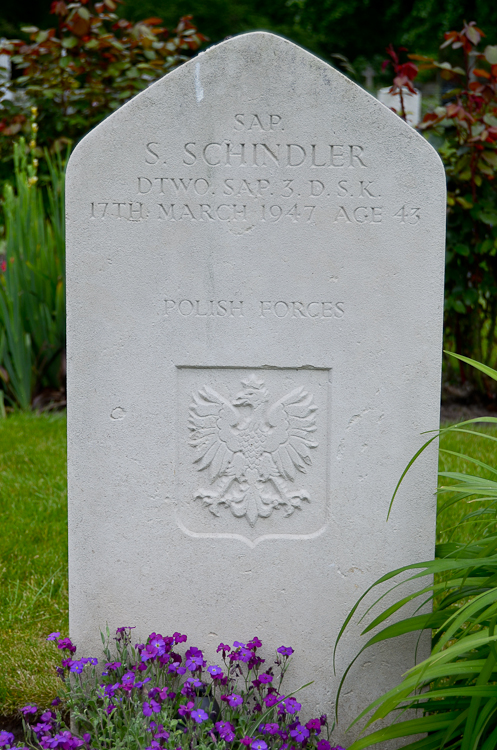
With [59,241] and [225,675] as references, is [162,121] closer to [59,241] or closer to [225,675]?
[225,675]

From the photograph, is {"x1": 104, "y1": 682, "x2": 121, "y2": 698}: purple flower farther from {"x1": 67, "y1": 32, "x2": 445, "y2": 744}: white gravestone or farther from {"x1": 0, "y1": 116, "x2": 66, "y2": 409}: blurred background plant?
{"x1": 0, "y1": 116, "x2": 66, "y2": 409}: blurred background plant

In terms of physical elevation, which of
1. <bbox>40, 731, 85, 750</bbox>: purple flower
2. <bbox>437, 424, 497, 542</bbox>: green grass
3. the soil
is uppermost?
the soil

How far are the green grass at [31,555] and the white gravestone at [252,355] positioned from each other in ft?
1.30

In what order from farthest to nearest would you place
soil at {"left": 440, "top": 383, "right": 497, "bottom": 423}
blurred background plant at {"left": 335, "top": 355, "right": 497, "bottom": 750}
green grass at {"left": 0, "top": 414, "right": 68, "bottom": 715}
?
1. soil at {"left": 440, "top": 383, "right": 497, "bottom": 423}
2. green grass at {"left": 0, "top": 414, "right": 68, "bottom": 715}
3. blurred background plant at {"left": 335, "top": 355, "right": 497, "bottom": 750}

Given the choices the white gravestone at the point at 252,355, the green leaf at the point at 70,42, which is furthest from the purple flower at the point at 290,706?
the green leaf at the point at 70,42

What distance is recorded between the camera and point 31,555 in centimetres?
305

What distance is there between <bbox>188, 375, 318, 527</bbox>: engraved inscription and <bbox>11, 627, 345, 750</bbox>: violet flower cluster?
0.39 metres

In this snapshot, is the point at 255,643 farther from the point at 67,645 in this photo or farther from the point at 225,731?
the point at 67,645

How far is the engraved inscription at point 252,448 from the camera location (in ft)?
6.68

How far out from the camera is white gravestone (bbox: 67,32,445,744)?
6.31 feet

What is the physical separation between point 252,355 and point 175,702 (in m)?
1.00

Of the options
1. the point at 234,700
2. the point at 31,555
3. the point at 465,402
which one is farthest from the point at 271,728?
the point at 465,402

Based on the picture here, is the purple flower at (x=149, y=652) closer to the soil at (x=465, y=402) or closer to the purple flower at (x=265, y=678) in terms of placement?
the purple flower at (x=265, y=678)

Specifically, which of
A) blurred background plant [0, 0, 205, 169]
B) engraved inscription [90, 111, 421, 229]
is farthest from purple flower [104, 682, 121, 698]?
blurred background plant [0, 0, 205, 169]
